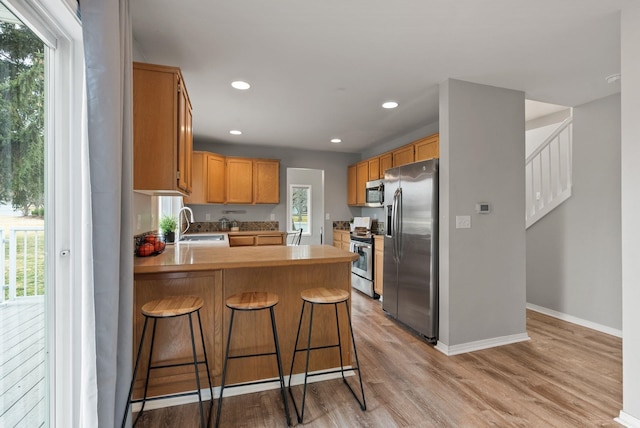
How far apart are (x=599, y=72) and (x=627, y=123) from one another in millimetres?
1217

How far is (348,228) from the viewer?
242 inches

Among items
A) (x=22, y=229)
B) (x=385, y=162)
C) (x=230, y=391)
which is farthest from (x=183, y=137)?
(x=385, y=162)

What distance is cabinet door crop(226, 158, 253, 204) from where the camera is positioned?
5195mm

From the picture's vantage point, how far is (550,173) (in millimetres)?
3918

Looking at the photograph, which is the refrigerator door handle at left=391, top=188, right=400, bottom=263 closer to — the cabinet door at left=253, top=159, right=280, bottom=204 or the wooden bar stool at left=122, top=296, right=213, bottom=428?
the wooden bar stool at left=122, top=296, right=213, bottom=428

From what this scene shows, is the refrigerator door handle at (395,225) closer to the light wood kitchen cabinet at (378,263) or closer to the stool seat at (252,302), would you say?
the light wood kitchen cabinet at (378,263)

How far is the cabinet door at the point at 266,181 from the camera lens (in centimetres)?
534

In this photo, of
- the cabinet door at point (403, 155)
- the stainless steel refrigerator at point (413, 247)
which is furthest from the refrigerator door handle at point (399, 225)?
the cabinet door at point (403, 155)

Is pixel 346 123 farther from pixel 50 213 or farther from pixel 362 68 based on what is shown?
pixel 50 213

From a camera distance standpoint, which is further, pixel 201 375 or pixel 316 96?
pixel 316 96

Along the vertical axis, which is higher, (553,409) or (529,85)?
(529,85)

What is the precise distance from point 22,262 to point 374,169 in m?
4.52

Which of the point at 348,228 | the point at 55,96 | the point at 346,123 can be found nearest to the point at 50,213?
the point at 55,96

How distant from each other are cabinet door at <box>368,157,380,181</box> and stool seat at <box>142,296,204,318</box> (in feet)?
12.4
